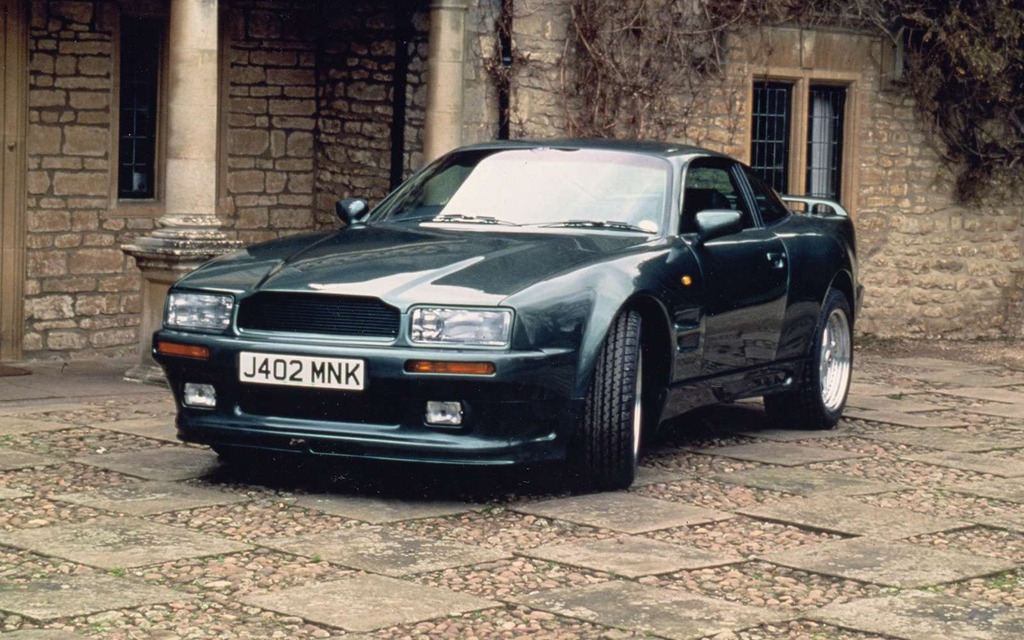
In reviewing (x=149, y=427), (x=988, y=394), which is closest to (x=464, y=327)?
(x=149, y=427)

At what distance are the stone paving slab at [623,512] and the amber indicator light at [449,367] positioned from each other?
0.59 metres

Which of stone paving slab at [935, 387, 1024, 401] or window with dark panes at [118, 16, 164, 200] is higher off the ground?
window with dark panes at [118, 16, 164, 200]

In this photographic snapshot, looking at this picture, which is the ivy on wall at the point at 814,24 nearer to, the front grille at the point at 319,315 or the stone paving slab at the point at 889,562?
the front grille at the point at 319,315

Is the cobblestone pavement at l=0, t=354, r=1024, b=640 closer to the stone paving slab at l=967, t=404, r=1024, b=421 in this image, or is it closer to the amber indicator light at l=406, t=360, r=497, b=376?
the amber indicator light at l=406, t=360, r=497, b=376

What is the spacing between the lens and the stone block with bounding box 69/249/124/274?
1309cm

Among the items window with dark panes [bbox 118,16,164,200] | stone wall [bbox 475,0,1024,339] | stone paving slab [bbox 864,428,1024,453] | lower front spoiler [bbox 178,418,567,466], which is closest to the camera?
lower front spoiler [bbox 178,418,567,466]

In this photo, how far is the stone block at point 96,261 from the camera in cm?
1309

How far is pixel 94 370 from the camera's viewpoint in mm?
11797

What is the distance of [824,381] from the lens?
9.47 metres

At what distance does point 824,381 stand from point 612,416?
2784mm

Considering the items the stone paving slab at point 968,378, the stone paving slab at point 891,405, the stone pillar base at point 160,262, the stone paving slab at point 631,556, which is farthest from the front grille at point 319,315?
the stone paving slab at point 968,378

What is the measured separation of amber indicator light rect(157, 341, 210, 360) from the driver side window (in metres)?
2.25

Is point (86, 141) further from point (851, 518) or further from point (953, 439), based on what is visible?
point (851, 518)

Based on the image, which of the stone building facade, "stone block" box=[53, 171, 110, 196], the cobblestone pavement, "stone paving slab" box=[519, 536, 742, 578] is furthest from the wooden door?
"stone paving slab" box=[519, 536, 742, 578]
